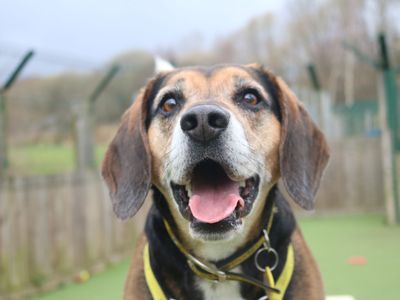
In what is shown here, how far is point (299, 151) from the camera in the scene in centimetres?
300

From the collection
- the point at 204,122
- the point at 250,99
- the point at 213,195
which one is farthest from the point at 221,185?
the point at 250,99

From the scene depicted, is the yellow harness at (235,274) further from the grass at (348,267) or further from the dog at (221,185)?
the grass at (348,267)

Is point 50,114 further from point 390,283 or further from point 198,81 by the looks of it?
point 198,81

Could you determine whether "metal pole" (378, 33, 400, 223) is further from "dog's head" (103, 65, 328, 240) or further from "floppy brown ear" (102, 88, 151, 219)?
"floppy brown ear" (102, 88, 151, 219)

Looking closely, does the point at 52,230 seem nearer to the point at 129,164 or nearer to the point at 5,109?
the point at 5,109

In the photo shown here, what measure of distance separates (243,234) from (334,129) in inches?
413

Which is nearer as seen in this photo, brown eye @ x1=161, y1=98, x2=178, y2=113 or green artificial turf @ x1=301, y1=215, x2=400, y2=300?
brown eye @ x1=161, y1=98, x2=178, y2=113

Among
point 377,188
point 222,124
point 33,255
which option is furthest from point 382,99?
point 222,124

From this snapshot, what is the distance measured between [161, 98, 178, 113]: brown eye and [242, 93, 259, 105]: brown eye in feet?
1.19

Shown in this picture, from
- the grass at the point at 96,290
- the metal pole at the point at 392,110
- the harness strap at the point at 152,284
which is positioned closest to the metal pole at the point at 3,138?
the grass at the point at 96,290

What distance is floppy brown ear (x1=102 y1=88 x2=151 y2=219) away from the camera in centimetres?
297

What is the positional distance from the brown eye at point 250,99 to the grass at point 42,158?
5206mm

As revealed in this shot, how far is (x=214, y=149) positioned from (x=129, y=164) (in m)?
0.71

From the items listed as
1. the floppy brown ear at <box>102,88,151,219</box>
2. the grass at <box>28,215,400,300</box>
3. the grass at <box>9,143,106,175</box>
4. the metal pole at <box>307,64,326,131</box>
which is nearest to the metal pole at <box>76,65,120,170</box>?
the grass at <box>9,143,106,175</box>
